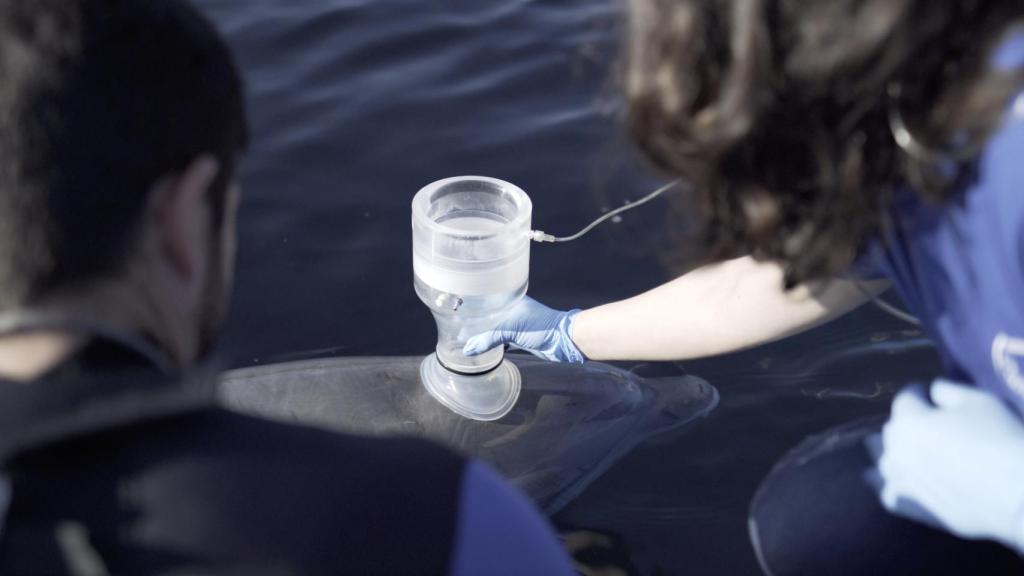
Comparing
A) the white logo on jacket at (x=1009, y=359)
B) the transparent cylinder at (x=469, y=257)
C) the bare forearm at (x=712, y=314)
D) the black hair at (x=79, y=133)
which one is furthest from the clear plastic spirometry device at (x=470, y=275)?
the black hair at (x=79, y=133)

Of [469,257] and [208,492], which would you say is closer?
[208,492]

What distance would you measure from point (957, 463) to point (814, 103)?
724mm

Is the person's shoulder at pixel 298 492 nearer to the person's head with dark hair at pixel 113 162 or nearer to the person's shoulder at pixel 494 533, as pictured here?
the person's shoulder at pixel 494 533

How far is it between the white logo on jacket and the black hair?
1269mm

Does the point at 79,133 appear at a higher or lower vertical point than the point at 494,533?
higher

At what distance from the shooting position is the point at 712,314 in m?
2.32

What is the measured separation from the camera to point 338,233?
11.6ft

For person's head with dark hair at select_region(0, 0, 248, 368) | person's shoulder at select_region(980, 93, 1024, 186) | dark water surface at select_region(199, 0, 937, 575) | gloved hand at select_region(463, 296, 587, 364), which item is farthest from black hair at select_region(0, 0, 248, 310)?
gloved hand at select_region(463, 296, 587, 364)

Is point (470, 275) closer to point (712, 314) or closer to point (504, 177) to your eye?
point (712, 314)

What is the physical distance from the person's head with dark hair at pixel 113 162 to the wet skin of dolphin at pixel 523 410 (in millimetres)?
1513

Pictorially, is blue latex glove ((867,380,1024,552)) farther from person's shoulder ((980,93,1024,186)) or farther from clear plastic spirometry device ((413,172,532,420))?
clear plastic spirometry device ((413,172,532,420))

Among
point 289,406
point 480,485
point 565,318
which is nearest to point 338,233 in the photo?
point 289,406

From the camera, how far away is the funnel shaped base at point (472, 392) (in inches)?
109

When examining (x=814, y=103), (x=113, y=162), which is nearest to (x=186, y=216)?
(x=113, y=162)
